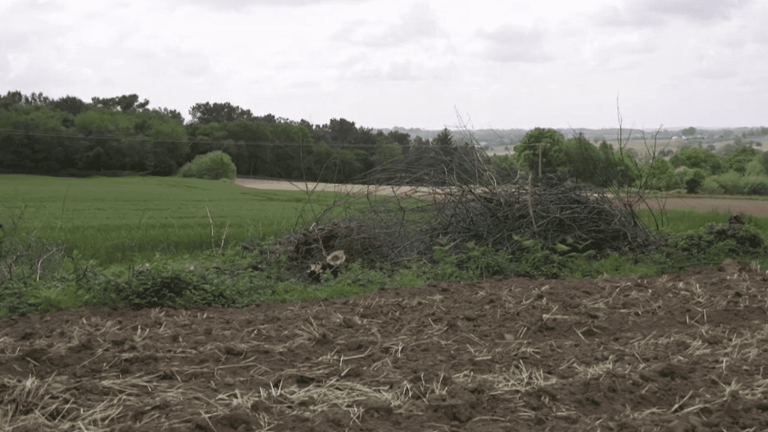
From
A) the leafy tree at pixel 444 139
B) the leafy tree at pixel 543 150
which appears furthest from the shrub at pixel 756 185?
the leafy tree at pixel 444 139

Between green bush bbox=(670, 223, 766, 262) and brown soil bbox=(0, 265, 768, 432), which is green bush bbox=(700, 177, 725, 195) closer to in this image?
green bush bbox=(670, 223, 766, 262)

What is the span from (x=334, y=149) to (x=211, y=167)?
203 inches

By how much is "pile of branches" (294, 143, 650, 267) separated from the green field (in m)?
1.14

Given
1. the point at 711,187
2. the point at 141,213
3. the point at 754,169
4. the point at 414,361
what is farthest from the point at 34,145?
the point at 754,169

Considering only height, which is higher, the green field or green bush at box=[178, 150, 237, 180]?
green bush at box=[178, 150, 237, 180]

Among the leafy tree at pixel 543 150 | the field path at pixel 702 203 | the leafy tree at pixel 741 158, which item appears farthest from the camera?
the leafy tree at pixel 741 158

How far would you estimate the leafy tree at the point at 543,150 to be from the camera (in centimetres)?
1474

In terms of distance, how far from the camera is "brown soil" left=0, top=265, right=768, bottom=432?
333cm

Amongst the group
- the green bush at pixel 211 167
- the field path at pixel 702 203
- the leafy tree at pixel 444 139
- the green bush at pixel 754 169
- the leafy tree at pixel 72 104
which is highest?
the leafy tree at pixel 72 104

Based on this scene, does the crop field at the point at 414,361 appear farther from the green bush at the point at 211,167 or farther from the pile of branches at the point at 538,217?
the green bush at the point at 211,167

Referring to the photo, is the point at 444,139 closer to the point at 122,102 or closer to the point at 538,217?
the point at 538,217

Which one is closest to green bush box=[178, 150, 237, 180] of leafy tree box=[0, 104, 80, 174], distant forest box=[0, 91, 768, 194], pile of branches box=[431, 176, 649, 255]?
distant forest box=[0, 91, 768, 194]

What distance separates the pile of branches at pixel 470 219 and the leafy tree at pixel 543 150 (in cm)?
410

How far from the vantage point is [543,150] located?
51.9 feet
